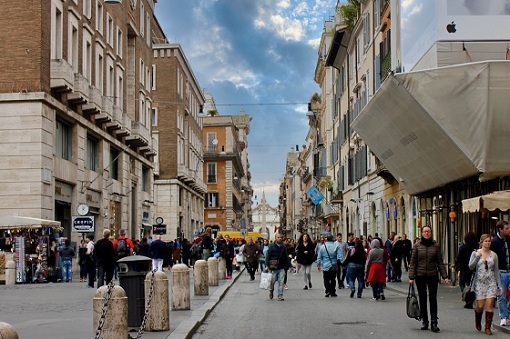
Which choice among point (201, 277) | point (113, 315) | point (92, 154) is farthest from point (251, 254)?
point (113, 315)

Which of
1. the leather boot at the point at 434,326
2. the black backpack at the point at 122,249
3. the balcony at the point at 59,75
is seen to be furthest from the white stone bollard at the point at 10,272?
the leather boot at the point at 434,326

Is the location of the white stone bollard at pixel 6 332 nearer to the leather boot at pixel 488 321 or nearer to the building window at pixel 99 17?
the leather boot at pixel 488 321

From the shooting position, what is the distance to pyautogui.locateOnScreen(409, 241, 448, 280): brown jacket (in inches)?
529

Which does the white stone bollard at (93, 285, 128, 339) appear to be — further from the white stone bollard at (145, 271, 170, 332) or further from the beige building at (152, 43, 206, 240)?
the beige building at (152, 43, 206, 240)

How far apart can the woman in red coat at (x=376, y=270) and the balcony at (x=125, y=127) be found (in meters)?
25.3

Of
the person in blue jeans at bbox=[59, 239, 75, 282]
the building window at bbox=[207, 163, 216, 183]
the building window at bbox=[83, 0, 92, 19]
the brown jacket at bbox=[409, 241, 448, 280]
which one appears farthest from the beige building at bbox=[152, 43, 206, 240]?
the brown jacket at bbox=[409, 241, 448, 280]

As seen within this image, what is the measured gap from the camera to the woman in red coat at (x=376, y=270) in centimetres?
2023

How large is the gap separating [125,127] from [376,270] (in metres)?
26.9

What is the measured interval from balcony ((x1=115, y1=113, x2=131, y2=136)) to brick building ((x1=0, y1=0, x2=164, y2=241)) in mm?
86

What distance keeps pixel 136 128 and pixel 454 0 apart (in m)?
28.1

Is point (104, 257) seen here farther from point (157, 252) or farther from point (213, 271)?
point (157, 252)

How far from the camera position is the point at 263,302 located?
2023cm

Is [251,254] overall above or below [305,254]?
below

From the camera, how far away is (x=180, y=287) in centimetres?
1584
